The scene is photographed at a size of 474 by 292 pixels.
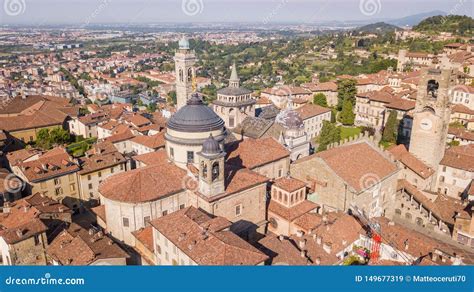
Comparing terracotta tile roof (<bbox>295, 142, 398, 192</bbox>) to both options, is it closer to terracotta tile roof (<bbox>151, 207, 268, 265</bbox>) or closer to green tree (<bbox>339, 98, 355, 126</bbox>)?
terracotta tile roof (<bbox>151, 207, 268, 265</bbox>)

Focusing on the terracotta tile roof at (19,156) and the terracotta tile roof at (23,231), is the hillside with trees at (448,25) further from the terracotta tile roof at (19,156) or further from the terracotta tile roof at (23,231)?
the terracotta tile roof at (23,231)

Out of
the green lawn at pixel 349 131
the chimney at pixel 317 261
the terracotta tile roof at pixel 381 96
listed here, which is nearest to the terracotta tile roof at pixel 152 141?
the green lawn at pixel 349 131

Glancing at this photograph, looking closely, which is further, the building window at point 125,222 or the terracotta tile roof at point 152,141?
the terracotta tile roof at point 152,141

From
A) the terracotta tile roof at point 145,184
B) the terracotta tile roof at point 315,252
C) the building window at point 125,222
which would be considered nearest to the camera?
the terracotta tile roof at point 315,252

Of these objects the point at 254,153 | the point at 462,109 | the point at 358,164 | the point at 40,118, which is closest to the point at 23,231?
the point at 254,153

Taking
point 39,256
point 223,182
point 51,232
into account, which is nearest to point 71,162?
point 51,232

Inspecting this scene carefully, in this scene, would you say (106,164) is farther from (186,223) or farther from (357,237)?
(357,237)
